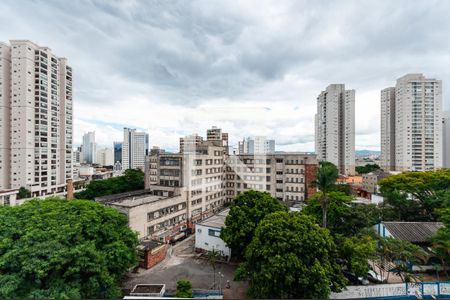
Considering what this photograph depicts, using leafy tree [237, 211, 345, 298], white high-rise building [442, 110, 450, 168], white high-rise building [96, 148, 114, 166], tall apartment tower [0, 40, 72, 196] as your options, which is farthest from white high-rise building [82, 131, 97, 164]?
white high-rise building [442, 110, 450, 168]

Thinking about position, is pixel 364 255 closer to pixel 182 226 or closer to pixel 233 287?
pixel 233 287

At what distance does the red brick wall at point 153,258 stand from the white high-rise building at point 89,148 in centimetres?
5949

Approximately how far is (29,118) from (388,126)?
130ft

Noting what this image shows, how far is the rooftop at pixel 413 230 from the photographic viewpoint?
330 inches

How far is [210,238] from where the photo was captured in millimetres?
10438

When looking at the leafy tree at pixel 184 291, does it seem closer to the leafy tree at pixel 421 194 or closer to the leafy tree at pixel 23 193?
the leafy tree at pixel 421 194

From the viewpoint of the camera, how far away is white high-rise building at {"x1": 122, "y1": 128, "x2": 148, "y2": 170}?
4972 centimetres

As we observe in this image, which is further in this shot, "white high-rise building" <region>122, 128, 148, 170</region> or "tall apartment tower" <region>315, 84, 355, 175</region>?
"white high-rise building" <region>122, 128, 148, 170</region>

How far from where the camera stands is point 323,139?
3219cm

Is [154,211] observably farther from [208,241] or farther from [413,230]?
[413,230]

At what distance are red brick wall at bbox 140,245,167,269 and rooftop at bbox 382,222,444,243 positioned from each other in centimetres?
931

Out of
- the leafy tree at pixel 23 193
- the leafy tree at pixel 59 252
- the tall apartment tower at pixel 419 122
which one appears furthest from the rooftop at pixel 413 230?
the leafy tree at pixel 23 193

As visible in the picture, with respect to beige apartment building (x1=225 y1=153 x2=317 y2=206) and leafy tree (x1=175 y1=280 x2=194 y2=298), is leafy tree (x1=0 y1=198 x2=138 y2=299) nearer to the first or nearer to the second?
leafy tree (x1=175 y1=280 x2=194 y2=298)

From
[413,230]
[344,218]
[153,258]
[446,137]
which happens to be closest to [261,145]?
[344,218]
